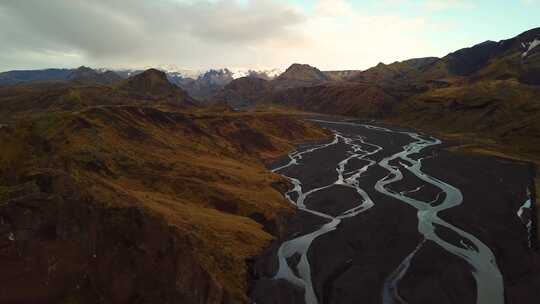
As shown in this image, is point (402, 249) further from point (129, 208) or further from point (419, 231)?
point (129, 208)

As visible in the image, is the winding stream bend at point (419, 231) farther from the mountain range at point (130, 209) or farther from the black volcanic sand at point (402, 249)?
the mountain range at point (130, 209)

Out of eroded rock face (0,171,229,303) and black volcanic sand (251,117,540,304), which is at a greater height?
eroded rock face (0,171,229,303)

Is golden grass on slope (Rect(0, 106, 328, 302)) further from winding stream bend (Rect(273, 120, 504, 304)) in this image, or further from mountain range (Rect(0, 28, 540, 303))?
winding stream bend (Rect(273, 120, 504, 304))

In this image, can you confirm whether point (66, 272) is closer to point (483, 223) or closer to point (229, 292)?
point (229, 292)

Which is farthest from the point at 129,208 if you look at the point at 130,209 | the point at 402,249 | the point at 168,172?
the point at 168,172

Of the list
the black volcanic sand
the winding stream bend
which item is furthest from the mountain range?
the black volcanic sand

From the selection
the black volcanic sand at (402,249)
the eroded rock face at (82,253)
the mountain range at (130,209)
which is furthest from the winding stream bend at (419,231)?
Result: the eroded rock face at (82,253)
